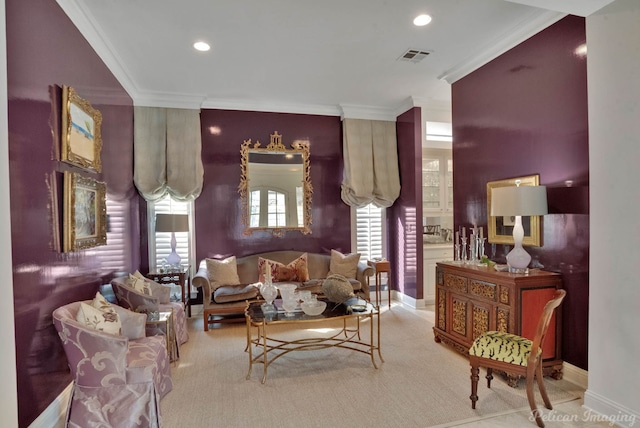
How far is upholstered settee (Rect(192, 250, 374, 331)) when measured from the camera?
473 cm

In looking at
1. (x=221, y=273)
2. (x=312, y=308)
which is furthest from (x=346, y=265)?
(x=312, y=308)

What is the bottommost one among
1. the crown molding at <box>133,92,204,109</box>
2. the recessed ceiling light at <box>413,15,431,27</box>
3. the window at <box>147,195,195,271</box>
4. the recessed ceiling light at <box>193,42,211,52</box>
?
the window at <box>147,195,195,271</box>

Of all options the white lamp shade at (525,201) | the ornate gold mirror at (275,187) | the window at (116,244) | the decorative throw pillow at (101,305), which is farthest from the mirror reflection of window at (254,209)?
the white lamp shade at (525,201)

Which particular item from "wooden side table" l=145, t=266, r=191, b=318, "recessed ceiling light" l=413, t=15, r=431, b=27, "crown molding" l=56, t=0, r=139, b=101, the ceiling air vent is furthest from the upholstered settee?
"recessed ceiling light" l=413, t=15, r=431, b=27

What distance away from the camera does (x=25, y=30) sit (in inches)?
89.9

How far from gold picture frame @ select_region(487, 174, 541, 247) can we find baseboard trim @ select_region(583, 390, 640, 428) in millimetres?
1325

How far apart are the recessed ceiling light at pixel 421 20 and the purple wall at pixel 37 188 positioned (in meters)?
3.05

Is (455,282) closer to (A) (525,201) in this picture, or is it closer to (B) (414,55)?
(A) (525,201)

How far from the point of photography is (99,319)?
2662mm

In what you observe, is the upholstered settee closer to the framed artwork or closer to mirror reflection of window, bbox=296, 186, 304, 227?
mirror reflection of window, bbox=296, 186, 304, 227

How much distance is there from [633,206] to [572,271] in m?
0.93

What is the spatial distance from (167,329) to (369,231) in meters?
3.80

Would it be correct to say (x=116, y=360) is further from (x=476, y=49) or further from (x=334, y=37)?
(x=476, y=49)

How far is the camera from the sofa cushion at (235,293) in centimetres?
473
